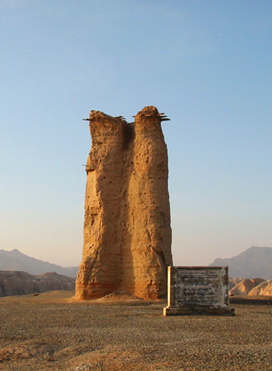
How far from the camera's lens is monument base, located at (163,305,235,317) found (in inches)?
478

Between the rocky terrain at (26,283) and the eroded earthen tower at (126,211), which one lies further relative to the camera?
the rocky terrain at (26,283)

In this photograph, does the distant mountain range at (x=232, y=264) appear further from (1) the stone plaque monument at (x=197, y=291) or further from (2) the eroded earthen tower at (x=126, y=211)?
(1) the stone plaque monument at (x=197, y=291)

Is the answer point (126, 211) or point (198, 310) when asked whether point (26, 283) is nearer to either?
point (126, 211)

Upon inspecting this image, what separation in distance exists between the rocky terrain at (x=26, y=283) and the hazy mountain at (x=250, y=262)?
366 ft

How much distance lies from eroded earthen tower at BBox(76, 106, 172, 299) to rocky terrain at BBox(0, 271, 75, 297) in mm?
24045

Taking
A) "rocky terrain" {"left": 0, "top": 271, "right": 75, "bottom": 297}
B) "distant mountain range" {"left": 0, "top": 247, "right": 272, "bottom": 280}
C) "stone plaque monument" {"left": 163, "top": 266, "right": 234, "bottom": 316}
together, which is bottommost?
"rocky terrain" {"left": 0, "top": 271, "right": 75, "bottom": 297}

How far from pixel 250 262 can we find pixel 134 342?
178 metres

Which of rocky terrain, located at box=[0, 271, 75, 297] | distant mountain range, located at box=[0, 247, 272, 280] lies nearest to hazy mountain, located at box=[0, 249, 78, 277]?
distant mountain range, located at box=[0, 247, 272, 280]

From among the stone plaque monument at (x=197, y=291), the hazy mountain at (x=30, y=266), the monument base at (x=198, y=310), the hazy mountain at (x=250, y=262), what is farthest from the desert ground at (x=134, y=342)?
the hazy mountain at (x=250, y=262)

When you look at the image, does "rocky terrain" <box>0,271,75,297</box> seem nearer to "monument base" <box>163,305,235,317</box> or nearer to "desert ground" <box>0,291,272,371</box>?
"desert ground" <box>0,291,272,371</box>

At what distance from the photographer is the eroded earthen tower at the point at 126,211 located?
1864 cm

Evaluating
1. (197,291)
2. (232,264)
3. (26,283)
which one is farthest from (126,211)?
(232,264)

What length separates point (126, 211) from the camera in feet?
65.4

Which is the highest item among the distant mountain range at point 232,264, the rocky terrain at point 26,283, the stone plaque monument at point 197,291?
the distant mountain range at point 232,264
